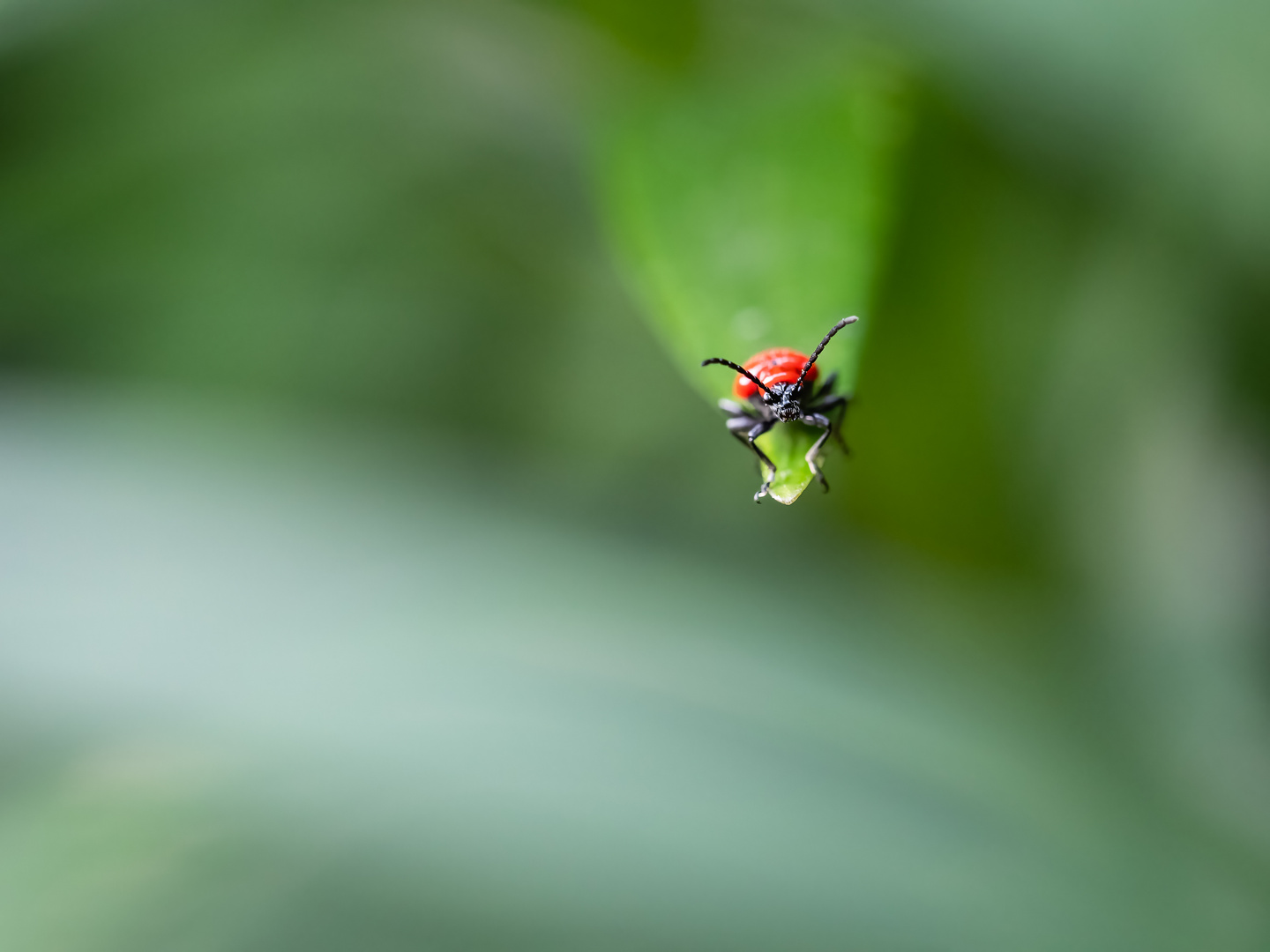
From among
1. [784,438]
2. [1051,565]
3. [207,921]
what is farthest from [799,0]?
[207,921]

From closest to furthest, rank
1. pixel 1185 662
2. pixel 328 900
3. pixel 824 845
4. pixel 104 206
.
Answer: pixel 328 900 < pixel 824 845 < pixel 1185 662 < pixel 104 206

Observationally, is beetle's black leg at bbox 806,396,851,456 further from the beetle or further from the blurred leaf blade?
the blurred leaf blade

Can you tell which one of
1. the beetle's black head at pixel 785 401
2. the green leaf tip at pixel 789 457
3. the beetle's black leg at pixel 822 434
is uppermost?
the beetle's black head at pixel 785 401

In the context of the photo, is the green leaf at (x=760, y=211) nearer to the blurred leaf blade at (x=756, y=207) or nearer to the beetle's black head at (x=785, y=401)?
the blurred leaf blade at (x=756, y=207)

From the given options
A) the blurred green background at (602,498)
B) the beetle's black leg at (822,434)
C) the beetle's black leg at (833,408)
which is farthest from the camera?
the beetle's black leg at (833,408)

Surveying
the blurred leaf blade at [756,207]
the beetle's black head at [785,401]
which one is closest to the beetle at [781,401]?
the beetle's black head at [785,401]

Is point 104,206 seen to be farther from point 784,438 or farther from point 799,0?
point 784,438

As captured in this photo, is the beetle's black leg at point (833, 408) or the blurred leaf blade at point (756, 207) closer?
the blurred leaf blade at point (756, 207)

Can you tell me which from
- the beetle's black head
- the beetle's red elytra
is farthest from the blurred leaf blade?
the beetle's black head
